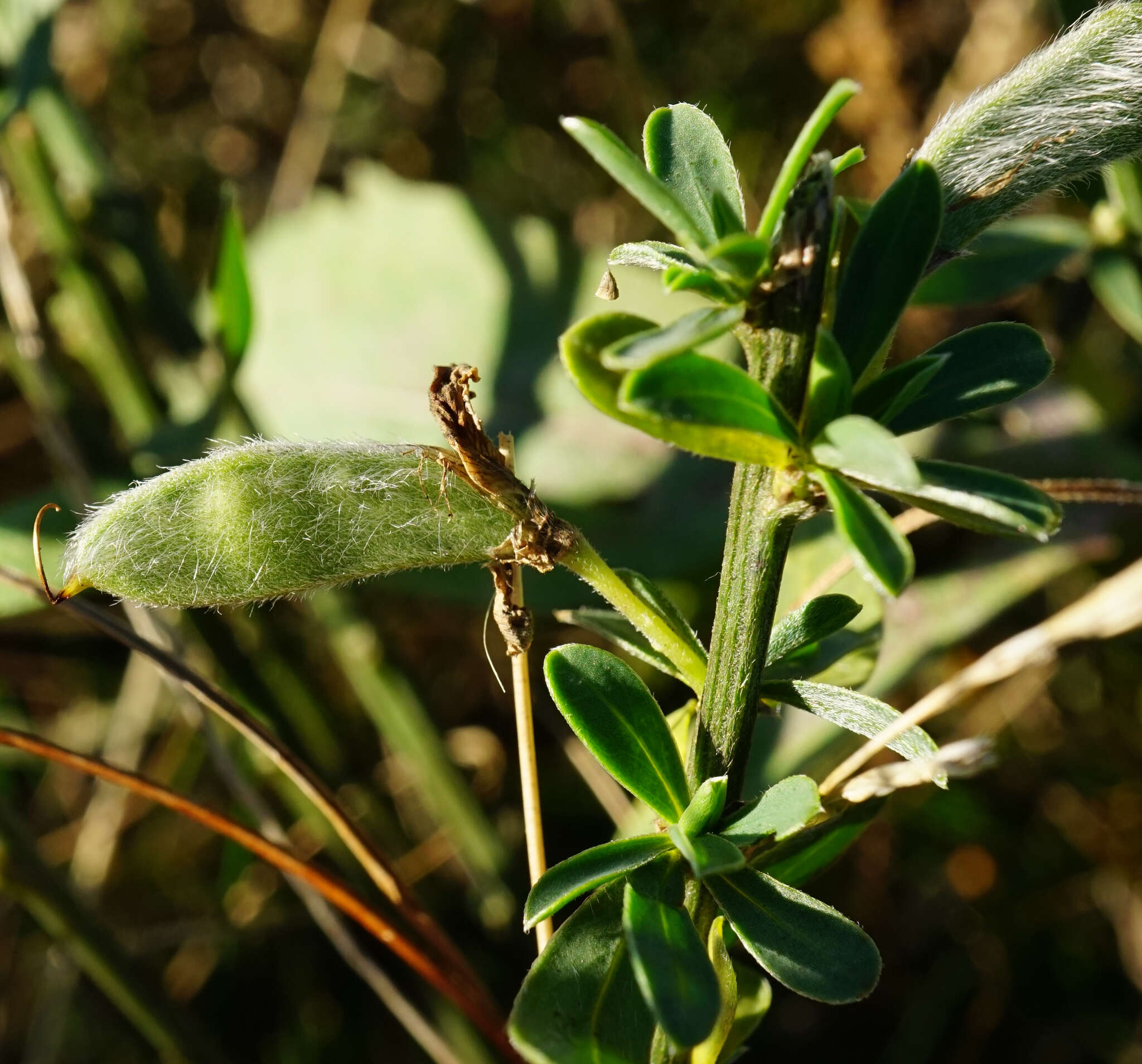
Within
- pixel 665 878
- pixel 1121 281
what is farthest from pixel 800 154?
pixel 1121 281

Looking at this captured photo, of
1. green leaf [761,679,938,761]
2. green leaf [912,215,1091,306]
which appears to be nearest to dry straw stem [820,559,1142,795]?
green leaf [761,679,938,761]

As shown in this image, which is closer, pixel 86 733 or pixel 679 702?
pixel 679 702

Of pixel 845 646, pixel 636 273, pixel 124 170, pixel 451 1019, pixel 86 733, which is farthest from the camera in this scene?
pixel 124 170

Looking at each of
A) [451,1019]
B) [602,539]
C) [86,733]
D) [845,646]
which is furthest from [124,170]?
[845,646]

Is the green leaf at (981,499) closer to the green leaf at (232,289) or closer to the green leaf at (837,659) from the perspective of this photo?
the green leaf at (837,659)

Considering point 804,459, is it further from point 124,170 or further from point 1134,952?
point 124,170

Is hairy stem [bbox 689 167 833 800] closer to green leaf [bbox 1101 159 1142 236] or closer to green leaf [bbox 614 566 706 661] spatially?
green leaf [bbox 614 566 706 661]

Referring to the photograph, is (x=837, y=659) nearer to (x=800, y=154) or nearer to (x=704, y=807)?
(x=704, y=807)

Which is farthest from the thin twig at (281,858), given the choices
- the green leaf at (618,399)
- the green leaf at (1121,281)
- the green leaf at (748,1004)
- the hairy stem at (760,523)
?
the green leaf at (1121,281)
